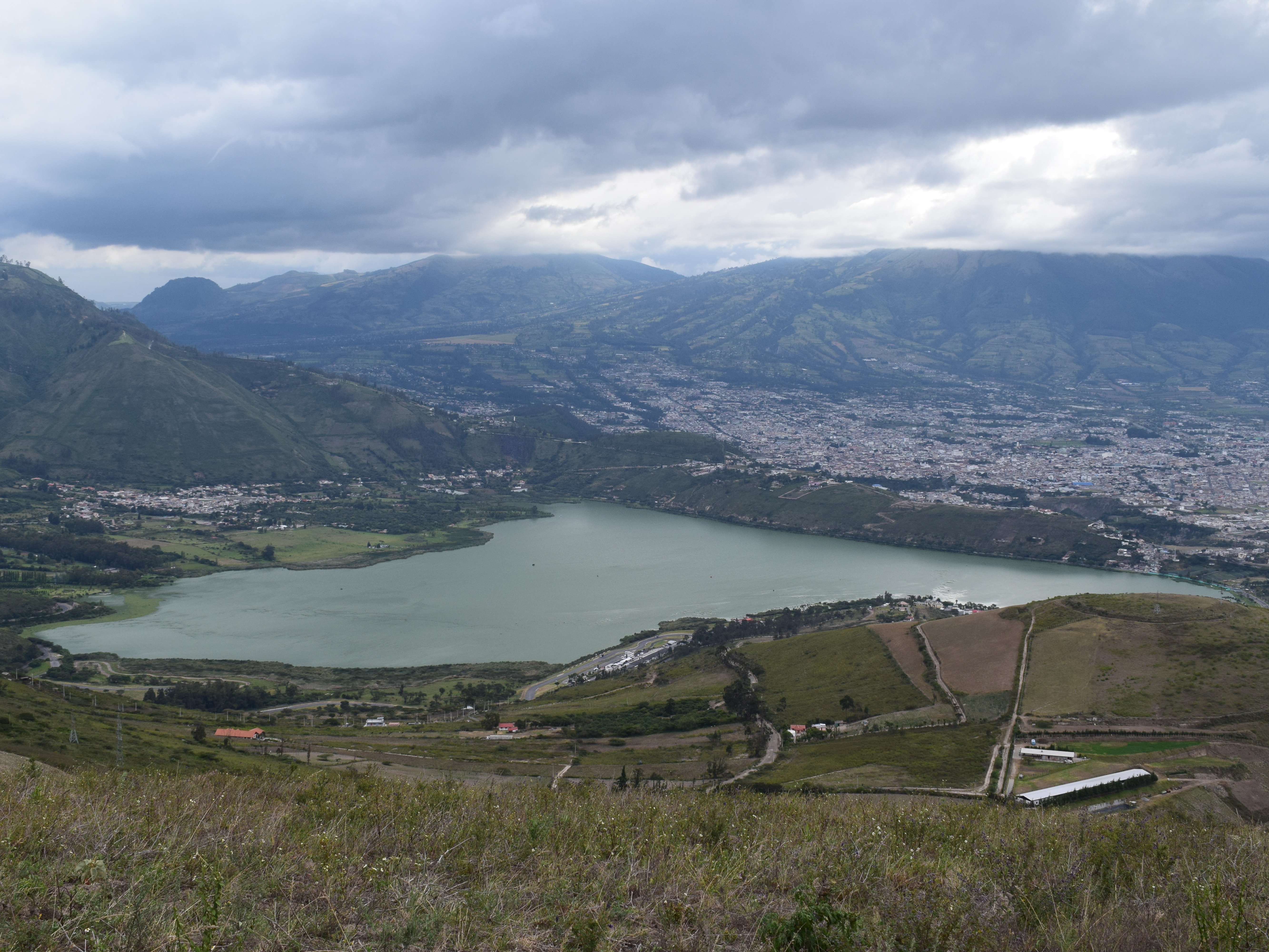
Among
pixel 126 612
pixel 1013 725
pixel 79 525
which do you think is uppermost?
pixel 79 525

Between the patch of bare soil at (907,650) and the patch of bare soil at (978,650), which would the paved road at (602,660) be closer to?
the patch of bare soil at (907,650)

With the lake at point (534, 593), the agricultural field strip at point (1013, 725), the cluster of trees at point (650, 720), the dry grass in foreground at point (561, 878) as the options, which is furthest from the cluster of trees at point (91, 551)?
the agricultural field strip at point (1013, 725)

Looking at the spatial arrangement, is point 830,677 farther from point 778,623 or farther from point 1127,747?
point 1127,747

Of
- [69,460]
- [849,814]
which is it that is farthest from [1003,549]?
[69,460]

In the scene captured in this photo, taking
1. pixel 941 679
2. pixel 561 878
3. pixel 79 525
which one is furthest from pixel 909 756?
pixel 79 525

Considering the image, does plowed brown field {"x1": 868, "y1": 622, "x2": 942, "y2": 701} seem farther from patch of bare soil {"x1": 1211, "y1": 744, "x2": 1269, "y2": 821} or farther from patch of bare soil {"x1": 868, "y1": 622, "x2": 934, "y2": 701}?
patch of bare soil {"x1": 1211, "y1": 744, "x2": 1269, "y2": 821}

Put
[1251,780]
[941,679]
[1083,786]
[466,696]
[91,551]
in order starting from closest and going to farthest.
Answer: [1083,786], [1251,780], [941,679], [466,696], [91,551]
